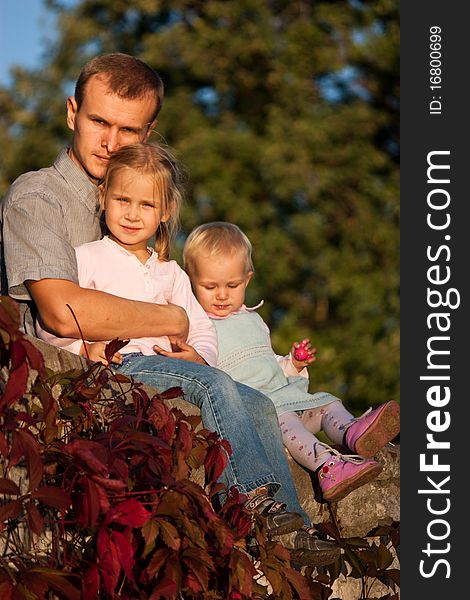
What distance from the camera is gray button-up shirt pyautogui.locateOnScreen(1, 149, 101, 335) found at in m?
3.79

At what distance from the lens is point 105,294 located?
3.81m

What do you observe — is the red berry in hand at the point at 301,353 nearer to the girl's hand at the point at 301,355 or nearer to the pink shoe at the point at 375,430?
the girl's hand at the point at 301,355

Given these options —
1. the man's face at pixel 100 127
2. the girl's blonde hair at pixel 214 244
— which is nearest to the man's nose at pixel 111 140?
the man's face at pixel 100 127

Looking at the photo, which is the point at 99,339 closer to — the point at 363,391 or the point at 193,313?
the point at 193,313

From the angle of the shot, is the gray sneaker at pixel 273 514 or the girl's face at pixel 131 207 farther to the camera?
the girl's face at pixel 131 207

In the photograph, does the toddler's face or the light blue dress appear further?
the toddler's face

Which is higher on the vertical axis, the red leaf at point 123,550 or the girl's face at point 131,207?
the girl's face at point 131,207

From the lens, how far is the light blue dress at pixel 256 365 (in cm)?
443

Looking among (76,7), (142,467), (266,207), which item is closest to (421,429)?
(142,467)

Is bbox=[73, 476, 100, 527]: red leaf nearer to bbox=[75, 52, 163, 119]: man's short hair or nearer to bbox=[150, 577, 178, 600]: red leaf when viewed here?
bbox=[150, 577, 178, 600]: red leaf

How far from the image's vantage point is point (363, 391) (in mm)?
11422

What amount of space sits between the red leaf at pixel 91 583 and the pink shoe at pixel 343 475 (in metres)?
1.39

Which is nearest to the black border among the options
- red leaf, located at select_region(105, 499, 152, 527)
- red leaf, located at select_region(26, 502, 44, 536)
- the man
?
the man

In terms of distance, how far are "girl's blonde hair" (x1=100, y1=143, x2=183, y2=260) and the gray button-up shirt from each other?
0.10 metres
